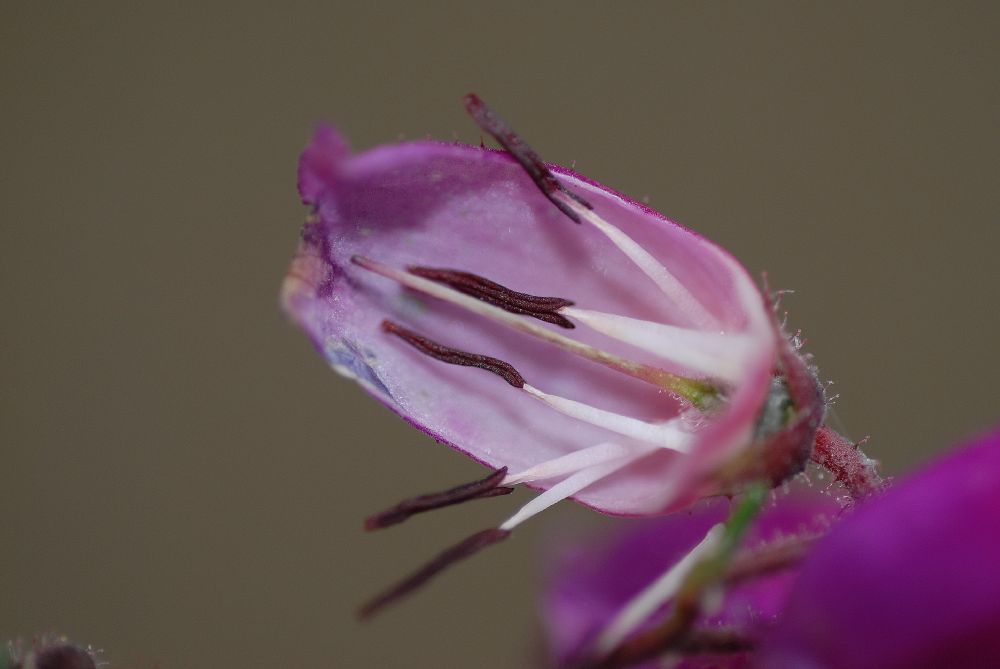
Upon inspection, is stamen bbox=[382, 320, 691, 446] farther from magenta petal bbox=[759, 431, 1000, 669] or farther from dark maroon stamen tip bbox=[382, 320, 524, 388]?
magenta petal bbox=[759, 431, 1000, 669]

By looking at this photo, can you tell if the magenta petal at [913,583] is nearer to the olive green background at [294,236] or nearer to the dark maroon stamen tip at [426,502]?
the dark maroon stamen tip at [426,502]

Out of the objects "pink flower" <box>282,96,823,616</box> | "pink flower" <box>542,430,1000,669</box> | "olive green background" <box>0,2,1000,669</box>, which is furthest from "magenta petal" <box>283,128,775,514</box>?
"olive green background" <box>0,2,1000,669</box>

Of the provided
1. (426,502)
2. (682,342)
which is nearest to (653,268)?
(682,342)

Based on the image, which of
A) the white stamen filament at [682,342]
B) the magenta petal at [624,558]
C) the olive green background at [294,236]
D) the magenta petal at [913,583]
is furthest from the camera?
the olive green background at [294,236]

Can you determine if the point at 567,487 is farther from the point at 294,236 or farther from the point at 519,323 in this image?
the point at 294,236

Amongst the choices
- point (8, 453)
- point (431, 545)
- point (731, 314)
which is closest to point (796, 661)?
point (731, 314)

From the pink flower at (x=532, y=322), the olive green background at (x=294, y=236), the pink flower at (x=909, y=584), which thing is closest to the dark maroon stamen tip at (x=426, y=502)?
the pink flower at (x=532, y=322)
